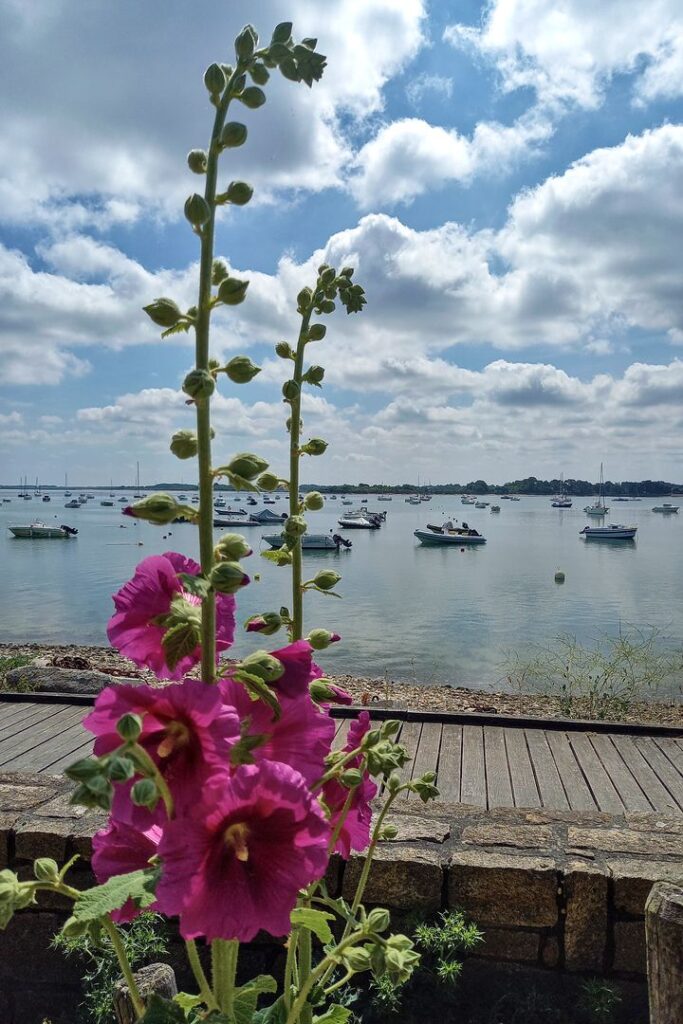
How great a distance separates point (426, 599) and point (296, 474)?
21915mm

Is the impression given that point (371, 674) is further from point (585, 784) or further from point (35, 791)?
point (35, 791)

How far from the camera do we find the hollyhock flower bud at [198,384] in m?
0.96

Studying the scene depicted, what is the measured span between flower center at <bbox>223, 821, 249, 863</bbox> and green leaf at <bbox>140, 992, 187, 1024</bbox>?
409mm

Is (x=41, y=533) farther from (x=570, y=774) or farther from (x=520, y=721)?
(x=570, y=774)

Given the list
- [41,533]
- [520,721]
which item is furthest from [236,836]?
[41,533]

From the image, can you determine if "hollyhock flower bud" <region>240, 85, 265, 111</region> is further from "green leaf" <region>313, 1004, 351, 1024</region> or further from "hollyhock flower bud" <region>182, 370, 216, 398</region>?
"green leaf" <region>313, 1004, 351, 1024</region>

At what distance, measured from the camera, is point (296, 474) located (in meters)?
1.41

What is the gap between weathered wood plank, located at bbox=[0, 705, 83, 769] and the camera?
4.41 metres

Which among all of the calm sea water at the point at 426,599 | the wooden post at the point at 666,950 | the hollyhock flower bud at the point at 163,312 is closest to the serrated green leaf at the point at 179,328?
the hollyhock flower bud at the point at 163,312

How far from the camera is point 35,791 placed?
10.7 feet

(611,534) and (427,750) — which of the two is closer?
(427,750)

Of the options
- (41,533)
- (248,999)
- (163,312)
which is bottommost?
(41,533)

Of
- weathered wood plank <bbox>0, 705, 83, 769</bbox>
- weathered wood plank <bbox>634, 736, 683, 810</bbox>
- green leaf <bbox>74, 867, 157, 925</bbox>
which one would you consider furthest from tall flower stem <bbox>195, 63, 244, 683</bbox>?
weathered wood plank <bbox>0, 705, 83, 769</bbox>

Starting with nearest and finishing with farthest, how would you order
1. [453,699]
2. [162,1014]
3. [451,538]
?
[162,1014], [453,699], [451,538]
